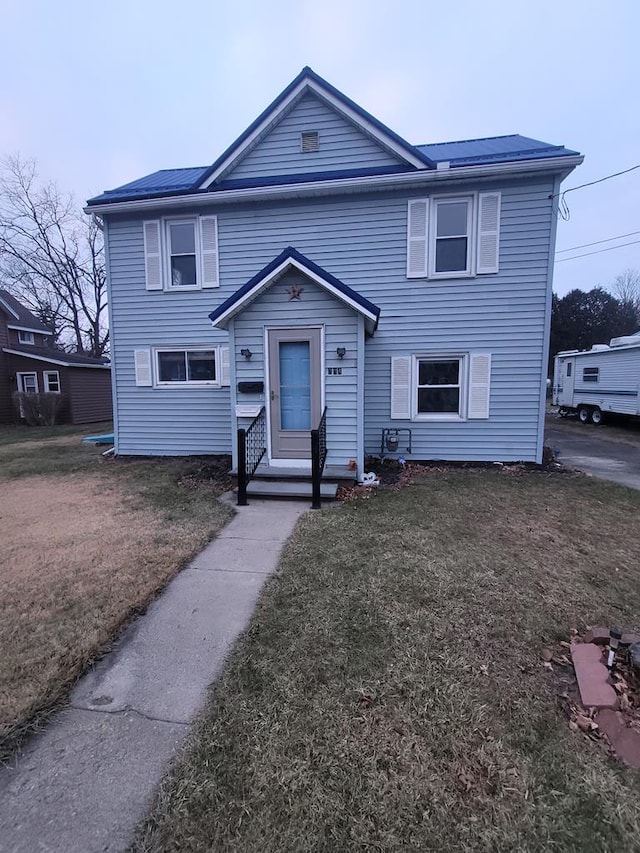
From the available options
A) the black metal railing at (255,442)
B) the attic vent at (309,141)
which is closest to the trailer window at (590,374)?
the attic vent at (309,141)

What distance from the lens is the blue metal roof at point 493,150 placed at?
23.5 ft

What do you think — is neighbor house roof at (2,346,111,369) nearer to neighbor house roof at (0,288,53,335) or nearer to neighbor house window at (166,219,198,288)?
neighbor house roof at (0,288,53,335)

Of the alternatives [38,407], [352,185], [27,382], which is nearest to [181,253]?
[352,185]

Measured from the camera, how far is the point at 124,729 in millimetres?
2039

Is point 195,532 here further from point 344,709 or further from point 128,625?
point 344,709

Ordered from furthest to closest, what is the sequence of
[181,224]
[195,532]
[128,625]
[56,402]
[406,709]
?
[56,402] → [181,224] → [195,532] → [128,625] → [406,709]

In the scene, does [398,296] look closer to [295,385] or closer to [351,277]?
[351,277]

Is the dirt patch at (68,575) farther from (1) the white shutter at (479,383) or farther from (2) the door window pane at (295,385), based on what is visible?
(1) the white shutter at (479,383)

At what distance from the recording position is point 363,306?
242 inches

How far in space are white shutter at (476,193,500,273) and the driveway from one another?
14.5 ft

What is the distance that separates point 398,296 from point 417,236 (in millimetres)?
1148

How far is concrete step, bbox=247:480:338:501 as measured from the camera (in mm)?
5828

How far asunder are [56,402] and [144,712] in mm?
18899

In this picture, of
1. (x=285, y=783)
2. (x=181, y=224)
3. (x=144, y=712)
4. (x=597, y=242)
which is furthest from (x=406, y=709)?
(x=597, y=242)
